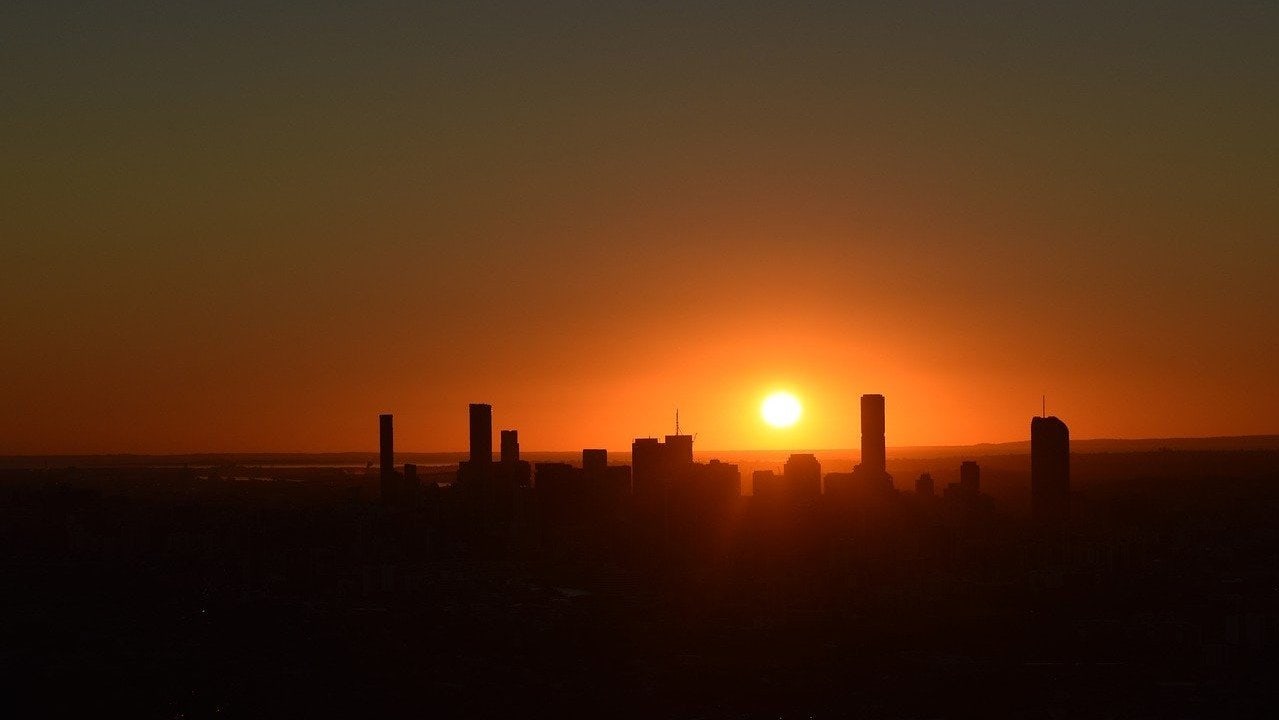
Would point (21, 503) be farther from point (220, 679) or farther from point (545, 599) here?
point (220, 679)

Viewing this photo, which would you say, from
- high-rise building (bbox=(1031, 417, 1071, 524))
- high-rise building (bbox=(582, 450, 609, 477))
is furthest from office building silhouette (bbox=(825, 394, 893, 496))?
high-rise building (bbox=(582, 450, 609, 477))

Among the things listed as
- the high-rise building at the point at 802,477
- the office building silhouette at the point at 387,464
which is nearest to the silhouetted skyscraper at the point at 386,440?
the office building silhouette at the point at 387,464

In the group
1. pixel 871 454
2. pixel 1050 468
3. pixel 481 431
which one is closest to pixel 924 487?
pixel 871 454

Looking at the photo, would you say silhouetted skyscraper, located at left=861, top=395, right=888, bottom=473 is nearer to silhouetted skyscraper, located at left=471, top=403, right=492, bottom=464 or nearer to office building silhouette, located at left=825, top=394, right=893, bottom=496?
office building silhouette, located at left=825, top=394, right=893, bottom=496

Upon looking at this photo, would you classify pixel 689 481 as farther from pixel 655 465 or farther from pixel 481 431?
pixel 481 431

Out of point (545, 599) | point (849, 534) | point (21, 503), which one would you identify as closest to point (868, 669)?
point (545, 599)

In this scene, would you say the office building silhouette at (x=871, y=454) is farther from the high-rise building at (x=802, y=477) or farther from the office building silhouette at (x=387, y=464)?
the office building silhouette at (x=387, y=464)
